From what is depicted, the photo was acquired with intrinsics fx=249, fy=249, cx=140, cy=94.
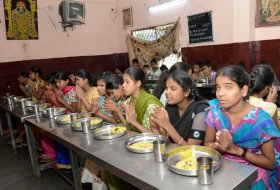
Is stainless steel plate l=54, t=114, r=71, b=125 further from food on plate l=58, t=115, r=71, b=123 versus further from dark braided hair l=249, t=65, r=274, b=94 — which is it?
dark braided hair l=249, t=65, r=274, b=94

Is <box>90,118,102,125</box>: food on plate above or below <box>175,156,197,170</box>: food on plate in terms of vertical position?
above

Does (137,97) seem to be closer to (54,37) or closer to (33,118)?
(33,118)

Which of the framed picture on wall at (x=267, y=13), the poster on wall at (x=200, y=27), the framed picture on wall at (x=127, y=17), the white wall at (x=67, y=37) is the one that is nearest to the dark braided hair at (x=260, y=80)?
the framed picture on wall at (x=267, y=13)

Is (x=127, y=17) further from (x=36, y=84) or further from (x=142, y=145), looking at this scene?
(x=142, y=145)

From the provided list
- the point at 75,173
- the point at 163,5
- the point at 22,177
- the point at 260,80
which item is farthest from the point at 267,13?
the point at 22,177

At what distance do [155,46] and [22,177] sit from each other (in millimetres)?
5183

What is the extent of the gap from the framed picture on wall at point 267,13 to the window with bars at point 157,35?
2.19 metres

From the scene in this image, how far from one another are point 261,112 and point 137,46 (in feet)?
21.6

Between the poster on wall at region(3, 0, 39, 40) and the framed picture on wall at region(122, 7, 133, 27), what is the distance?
280cm

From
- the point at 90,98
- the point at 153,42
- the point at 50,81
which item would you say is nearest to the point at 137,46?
the point at 153,42

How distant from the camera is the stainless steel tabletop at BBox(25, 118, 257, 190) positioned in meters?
1.24

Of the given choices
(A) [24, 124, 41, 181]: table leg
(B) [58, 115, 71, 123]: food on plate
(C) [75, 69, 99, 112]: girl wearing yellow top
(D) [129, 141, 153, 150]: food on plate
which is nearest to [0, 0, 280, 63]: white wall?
(A) [24, 124, 41, 181]: table leg

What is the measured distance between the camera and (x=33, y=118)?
3.08m

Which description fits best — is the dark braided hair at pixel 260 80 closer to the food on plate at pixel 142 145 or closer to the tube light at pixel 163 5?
the food on plate at pixel 142 145
